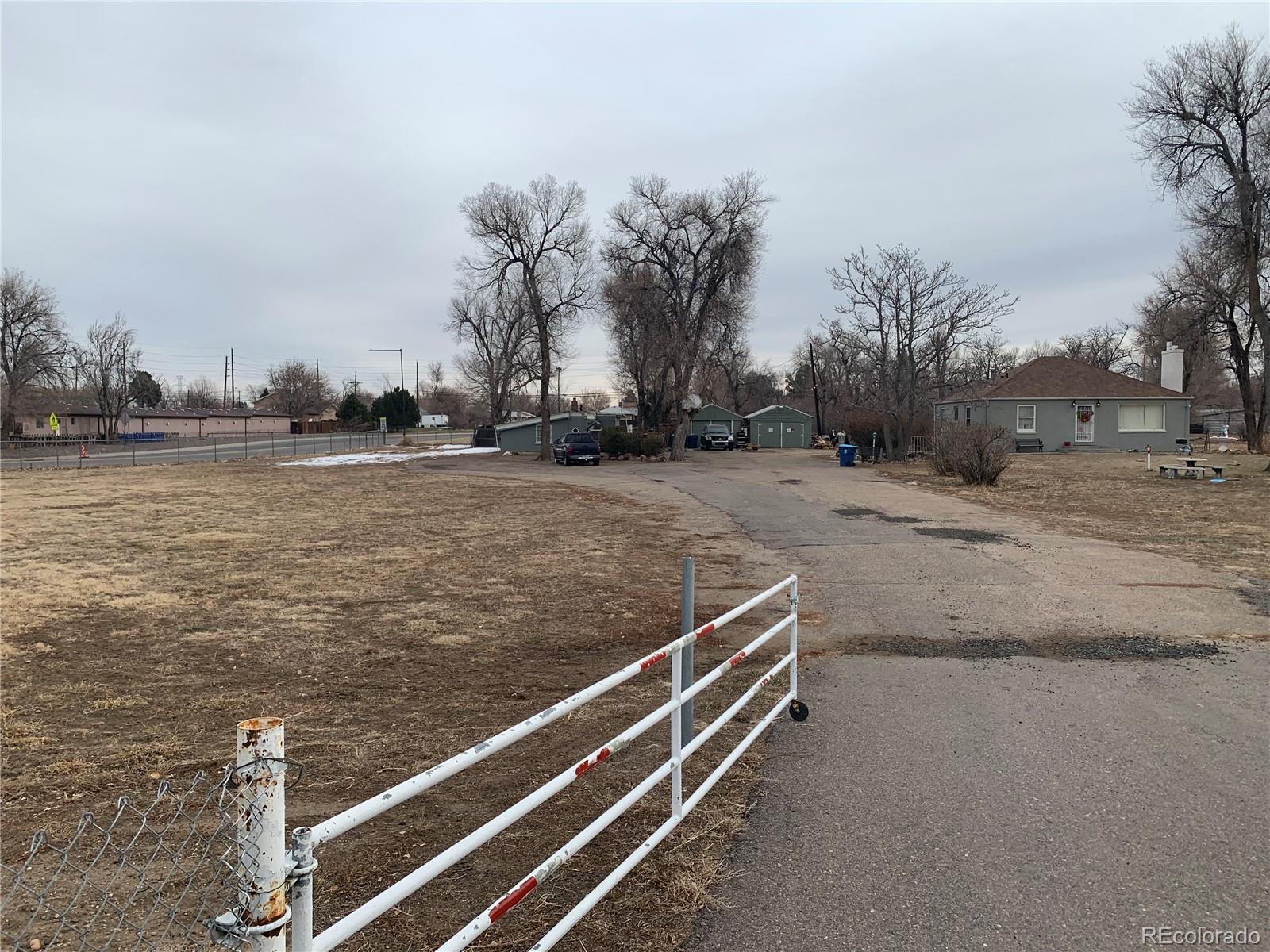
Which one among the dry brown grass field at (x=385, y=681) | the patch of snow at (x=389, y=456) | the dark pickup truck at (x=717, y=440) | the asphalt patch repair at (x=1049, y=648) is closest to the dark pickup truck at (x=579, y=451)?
the patch of snow at (x=389, y=456)

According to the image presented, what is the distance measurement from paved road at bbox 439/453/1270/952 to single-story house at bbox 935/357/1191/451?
114 ft

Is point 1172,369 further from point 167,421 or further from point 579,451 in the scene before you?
point 167,421

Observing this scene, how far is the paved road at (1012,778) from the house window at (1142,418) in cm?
3649

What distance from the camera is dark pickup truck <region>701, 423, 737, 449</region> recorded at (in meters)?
52.7

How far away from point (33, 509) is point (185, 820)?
18019 millimetres

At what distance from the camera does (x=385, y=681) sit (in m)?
6.06

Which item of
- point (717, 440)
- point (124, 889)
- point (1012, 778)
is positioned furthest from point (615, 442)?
point (124, 889)

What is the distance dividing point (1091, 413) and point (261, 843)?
46.3 m

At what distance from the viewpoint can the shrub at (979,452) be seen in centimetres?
2227

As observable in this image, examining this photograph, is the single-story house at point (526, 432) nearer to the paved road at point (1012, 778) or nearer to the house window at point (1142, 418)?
the house window at point (1142, 418)

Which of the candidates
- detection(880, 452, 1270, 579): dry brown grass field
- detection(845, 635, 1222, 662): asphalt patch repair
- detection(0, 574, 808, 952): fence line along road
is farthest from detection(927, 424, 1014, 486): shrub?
detection(0, 574, 808, 952): fence line along road

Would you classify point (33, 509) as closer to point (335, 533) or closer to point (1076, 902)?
point (335, 533)

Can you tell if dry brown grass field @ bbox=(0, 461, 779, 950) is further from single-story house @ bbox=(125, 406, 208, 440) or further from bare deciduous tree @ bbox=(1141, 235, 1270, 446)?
single-story house @ bbox=(125, 406, 208, 440)

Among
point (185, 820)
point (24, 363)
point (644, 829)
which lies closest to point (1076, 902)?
point (644, 829)
